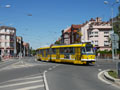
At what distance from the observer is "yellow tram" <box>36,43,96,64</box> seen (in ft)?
91.2

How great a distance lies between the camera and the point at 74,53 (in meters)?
29.3

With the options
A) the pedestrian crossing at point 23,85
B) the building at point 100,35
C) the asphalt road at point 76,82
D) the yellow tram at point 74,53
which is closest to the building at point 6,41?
the building at point 100,35

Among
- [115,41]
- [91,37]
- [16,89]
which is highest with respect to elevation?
[91,37]

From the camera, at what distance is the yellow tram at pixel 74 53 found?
27806 mm

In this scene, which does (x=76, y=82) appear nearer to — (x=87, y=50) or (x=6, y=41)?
(x=87, y=50)

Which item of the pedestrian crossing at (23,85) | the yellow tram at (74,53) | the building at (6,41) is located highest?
the building at (6,41)

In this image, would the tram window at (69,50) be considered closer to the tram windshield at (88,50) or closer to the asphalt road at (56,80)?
the tram windshield at (88,50)

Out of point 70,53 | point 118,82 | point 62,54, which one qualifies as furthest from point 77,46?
point 118,82

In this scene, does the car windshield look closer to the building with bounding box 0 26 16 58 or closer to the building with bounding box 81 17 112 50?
the building with bounding box 81 17 112 50

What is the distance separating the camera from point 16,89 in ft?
33.7

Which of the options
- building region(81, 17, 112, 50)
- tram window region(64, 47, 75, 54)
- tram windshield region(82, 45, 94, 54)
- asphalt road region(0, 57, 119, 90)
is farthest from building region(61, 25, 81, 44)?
asphalt road region(0, 57, 119, 90)

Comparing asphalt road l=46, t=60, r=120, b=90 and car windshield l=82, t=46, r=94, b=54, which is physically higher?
car windshield l=82, t=46, r=94, b=54

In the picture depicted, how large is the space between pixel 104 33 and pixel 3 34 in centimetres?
4120

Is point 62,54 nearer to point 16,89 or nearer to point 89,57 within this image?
point 89,57
